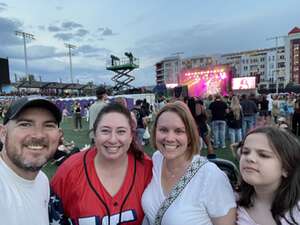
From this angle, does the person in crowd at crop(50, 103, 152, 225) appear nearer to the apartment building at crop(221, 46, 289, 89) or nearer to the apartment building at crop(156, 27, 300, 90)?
the apartment building at crop(156, 27, 300, 90)

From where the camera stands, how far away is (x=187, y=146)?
218 cm

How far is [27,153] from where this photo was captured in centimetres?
160

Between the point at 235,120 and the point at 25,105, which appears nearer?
the point at 25,105

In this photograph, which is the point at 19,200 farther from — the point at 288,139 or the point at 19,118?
the point at 288,139

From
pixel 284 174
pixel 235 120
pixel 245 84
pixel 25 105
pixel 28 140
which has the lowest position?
pixel 235 120

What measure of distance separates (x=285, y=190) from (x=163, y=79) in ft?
414

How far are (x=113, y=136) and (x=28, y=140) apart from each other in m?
0.66

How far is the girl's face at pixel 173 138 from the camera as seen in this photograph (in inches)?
84.0

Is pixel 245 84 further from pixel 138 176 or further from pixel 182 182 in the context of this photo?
pixel 182 182

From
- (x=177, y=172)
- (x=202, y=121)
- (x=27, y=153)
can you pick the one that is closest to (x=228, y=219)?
(x=177, y=172)

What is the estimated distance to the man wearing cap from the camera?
1.52 metres

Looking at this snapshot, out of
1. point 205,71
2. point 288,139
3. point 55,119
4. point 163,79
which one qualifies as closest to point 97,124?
point 55,119

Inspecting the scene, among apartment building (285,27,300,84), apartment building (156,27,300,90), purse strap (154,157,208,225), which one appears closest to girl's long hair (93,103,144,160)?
purse strap (154,157,208,225)

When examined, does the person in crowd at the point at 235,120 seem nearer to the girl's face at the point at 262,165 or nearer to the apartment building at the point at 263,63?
the girl's face at the point at 262,165
